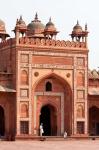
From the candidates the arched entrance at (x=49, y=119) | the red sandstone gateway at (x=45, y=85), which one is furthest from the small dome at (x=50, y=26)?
the arched entrance at (x=49, y=119)

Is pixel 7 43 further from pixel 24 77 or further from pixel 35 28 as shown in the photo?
pixel 35 28

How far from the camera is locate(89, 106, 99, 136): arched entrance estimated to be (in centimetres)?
3538

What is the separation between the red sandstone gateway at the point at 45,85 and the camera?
105 ft

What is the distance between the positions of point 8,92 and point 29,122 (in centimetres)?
222

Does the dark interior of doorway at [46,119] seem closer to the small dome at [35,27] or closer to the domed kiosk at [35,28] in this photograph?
the domed kiosk at [35,28]

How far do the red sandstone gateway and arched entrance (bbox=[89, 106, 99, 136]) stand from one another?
1.21 m

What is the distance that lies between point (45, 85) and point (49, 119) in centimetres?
259

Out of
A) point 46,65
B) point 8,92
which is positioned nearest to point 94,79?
point 46,65

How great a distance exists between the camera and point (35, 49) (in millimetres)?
32344

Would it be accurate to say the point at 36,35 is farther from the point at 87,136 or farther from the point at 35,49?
the point at 87,136

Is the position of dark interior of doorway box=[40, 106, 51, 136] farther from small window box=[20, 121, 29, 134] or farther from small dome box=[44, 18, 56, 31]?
small dome box=[44, 18, 56, 31]

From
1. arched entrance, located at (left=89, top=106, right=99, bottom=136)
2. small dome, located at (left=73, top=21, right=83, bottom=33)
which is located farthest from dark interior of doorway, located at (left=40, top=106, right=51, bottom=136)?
small dome, located at (left=73, top=21, right=83, bottom=33)

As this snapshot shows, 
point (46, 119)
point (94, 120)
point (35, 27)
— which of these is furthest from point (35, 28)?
point (94, 120)

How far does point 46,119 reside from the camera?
3472 centimetres
